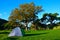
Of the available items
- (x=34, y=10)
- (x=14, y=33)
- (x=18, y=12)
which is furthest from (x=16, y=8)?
(x=14, y=33)

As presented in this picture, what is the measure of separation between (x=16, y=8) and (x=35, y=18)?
6.92m

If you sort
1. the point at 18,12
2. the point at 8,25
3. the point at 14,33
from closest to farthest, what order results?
the point at 14,33 < the point at 18,12 < the point at 8,25

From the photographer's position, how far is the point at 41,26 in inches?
2478

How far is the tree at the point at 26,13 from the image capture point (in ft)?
193

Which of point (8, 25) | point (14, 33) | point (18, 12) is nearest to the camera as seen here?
point (14, 33)

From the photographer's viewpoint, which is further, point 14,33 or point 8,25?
point 8,25

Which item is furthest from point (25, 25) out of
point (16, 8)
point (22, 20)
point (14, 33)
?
point (14, 33)

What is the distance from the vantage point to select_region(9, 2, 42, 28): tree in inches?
2311

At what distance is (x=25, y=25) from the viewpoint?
60.9 m

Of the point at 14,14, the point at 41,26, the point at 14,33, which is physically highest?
the point at 14,14

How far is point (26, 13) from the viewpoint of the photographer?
5875 cm

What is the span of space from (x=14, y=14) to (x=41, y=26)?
33.2ft

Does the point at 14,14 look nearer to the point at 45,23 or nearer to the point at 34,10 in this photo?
the point at 34,10

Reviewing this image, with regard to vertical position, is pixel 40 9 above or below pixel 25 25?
above
